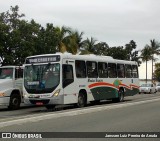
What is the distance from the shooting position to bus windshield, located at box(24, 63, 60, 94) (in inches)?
739

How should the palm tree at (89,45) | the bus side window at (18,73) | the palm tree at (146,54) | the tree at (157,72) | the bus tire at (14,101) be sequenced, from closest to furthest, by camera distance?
the bus tire at (14,101) → the bus side window at (18,73) → the palm tree at (89,45) → the palm tree at (146,54) → the tree at (157,72)

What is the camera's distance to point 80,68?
20.8m

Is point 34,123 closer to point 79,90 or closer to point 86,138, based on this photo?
point 86,138

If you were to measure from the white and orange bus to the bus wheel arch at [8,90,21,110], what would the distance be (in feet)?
4.41

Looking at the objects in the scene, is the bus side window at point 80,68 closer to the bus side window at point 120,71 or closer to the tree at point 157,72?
the bus side window at point 120,71

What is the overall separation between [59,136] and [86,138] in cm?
78

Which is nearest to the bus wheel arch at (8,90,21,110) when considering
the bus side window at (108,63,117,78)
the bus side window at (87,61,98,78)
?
the bus side window at (87,61,98,78)

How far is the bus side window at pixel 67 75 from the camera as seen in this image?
19083 millimetres

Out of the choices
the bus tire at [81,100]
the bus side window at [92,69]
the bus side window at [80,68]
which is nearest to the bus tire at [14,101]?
the bus tire at [81,100]

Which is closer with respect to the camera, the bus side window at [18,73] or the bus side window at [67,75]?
the bus side window at [67,75]

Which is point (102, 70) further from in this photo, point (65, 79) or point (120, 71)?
point (65, 79)

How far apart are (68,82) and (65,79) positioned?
1.00 feet

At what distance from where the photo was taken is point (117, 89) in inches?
999

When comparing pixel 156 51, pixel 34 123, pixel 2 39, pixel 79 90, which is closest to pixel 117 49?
pixel 156 51
